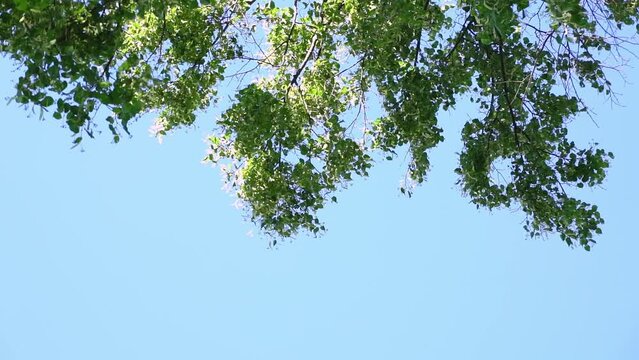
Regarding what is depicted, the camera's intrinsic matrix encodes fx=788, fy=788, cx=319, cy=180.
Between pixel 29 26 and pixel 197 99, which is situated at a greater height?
pixel 197 99

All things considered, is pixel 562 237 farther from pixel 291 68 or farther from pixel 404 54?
pixel 291 68

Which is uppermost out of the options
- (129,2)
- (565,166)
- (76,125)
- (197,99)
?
(197,99)

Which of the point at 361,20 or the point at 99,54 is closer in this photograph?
the point at 99,54

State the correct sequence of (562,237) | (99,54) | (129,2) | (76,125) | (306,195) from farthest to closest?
(306,195) → (562,237) → (129,2) → (99,54) → (76,125)

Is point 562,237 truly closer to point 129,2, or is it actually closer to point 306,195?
point 306,195

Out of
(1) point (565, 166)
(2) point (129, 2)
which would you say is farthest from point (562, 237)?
(2) point (129, 2)

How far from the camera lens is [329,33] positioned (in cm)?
1260

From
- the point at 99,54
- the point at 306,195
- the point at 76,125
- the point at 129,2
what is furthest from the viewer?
the point at 306,195

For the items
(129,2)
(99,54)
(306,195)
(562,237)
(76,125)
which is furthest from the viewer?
(306,195)

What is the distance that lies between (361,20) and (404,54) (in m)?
1.13

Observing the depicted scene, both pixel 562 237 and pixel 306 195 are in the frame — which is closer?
pixel 562 237

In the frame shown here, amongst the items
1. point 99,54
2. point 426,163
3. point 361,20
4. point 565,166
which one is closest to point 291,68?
point 361,20

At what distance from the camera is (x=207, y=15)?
12.8m

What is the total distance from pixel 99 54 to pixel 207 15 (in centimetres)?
556
